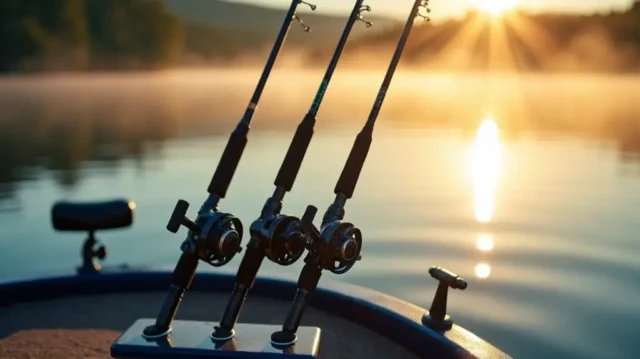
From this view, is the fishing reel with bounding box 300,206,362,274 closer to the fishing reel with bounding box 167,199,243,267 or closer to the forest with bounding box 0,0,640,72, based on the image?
the fishing reel with bounding box 167,199,243,267

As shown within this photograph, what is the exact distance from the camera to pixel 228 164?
3156 mm

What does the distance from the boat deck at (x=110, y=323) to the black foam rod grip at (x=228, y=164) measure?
102 centimetres

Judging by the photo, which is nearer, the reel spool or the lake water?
the reel spool

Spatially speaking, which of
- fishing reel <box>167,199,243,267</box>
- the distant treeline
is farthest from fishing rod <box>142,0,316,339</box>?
the distant treeline

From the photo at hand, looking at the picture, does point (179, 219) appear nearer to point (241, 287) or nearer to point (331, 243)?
point (241, 287)

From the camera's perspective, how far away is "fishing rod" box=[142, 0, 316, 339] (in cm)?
288

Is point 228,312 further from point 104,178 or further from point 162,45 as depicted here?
point 162,45

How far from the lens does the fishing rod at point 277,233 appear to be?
9.46ft

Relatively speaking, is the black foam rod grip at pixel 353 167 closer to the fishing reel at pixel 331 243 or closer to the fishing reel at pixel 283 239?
the fishing reel at pixel 331 243

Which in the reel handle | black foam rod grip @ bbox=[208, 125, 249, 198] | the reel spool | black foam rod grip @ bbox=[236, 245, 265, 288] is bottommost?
black foam rod grip @ bbox=[236, 245, 265, 288]

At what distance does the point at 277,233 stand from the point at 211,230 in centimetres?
24

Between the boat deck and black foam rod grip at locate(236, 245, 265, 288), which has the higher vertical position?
black foam rod grip at locate(236, 245, 265, 288)

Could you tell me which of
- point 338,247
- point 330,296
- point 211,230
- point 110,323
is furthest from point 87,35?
point 338,247

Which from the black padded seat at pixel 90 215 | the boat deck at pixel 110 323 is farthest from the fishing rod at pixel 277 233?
the black padded seat at pixel 90 215
